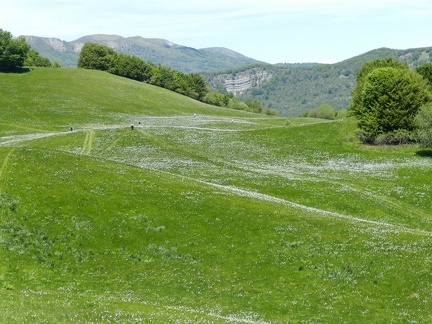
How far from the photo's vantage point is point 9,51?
160875 millimetres

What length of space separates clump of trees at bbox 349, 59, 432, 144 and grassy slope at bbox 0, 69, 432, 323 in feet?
61.5

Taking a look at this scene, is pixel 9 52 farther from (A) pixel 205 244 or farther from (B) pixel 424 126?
(A) pixel 205 244

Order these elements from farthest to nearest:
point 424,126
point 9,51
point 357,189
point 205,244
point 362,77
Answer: point 9,51 < point 362,77 < point 424,126 < point 357,189 < point 205,244

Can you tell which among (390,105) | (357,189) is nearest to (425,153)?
(390,105)

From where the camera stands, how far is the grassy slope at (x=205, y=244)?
32031 mm

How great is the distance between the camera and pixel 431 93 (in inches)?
3944

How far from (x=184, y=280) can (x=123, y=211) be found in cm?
1176

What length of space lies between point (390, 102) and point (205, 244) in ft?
214

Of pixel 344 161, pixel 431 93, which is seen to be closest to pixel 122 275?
pixel 344 161

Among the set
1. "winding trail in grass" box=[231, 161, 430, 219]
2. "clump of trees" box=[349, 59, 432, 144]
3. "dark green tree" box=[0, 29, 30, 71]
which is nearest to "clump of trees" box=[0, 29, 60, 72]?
"dark green tree" box=[0, 29, 30, 71]

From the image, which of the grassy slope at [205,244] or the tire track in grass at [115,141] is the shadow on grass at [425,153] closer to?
the grassy slope at [205,244]

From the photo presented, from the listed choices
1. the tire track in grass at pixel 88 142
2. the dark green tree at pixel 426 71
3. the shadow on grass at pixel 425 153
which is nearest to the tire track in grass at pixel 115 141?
the tire track in grass at pixel 88 142

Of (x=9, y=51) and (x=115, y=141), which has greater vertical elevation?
(x=9, y=51)

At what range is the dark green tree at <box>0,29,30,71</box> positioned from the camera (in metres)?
160
